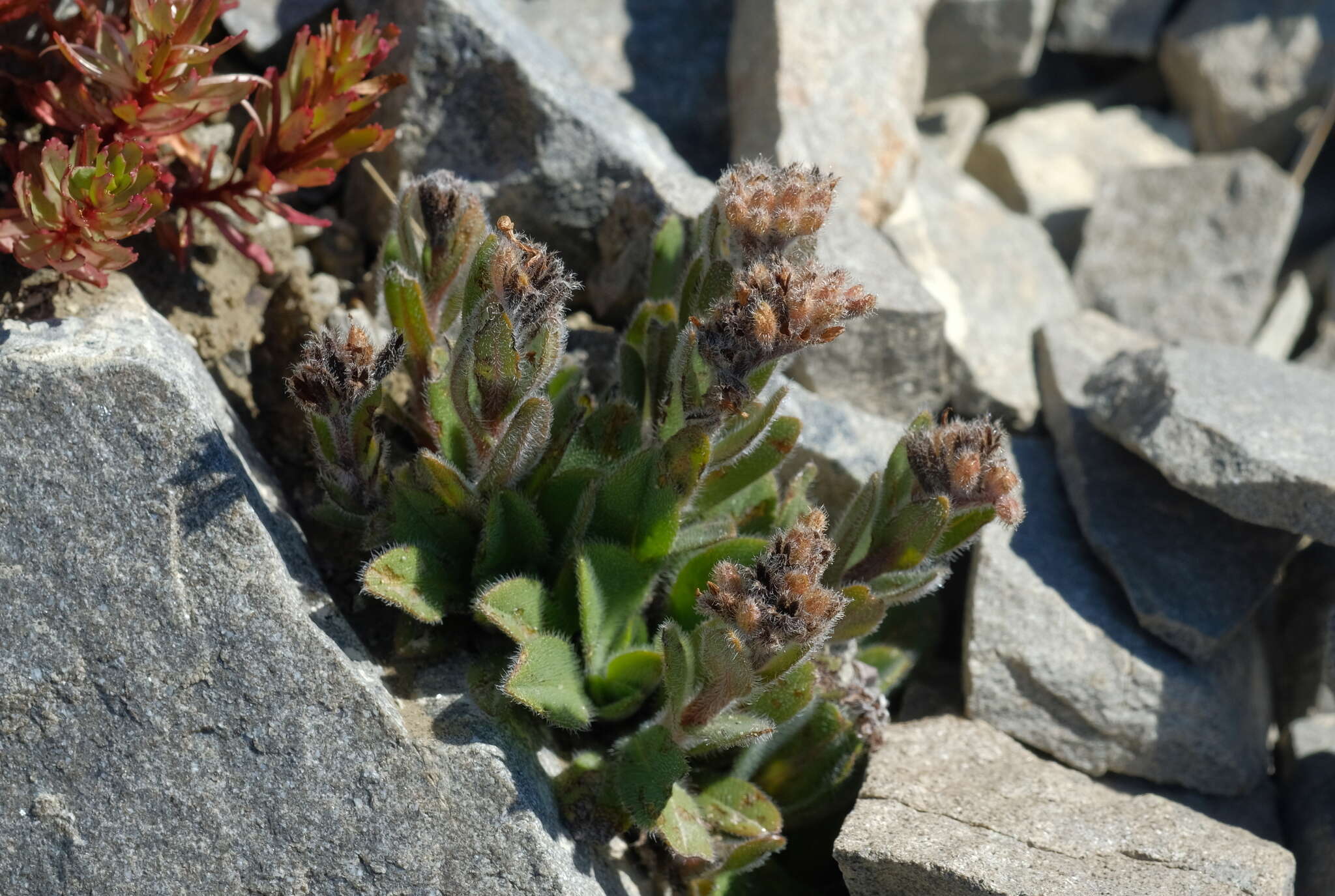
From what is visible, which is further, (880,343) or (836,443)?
(880,343)

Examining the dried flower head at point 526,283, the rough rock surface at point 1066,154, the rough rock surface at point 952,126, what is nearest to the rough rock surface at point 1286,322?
the rough rock surface at point 1066,154

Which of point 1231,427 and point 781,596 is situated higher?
point 781,596

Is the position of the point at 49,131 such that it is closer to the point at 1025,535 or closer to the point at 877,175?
the point at 877,175

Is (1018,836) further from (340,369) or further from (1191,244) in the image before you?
(1191,244)

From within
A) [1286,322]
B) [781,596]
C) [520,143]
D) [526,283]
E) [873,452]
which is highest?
[526,283]

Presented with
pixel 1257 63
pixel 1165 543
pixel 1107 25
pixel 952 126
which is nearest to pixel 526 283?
pixel 1165 543

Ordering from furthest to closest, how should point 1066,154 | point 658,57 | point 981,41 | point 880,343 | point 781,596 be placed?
point 1066,154
point 981,41
point 658,57
point 880,343
point 781,596

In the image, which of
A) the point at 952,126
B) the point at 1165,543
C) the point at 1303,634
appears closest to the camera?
the point at 1165,543
